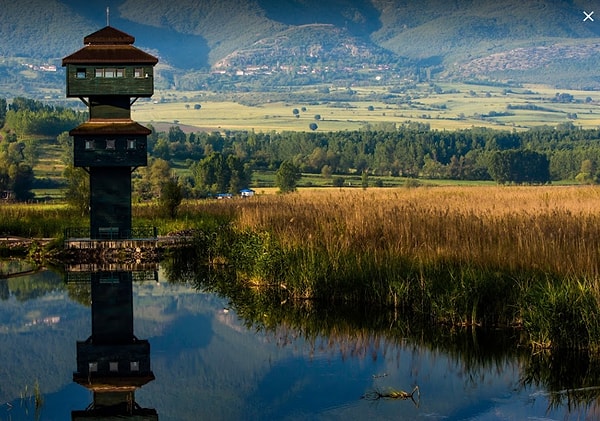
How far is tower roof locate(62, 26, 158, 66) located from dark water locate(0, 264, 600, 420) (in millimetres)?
13374

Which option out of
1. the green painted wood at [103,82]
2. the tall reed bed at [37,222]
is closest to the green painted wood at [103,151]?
the green painted wood at [103,82]

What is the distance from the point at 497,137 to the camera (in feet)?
596

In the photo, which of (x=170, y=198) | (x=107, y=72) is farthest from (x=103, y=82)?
(x=170, y=198)

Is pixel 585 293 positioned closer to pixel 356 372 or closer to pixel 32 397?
pixel 356 372

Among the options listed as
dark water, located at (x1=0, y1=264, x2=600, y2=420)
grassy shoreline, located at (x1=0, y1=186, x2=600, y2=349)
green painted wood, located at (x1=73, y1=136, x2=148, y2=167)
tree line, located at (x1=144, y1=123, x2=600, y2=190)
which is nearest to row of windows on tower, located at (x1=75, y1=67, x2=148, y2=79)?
green painted wood, located at (x1=73, y1=136, x2=148, y2=167)

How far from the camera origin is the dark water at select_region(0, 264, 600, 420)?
18.0 m

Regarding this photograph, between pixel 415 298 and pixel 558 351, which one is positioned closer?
pixel 558 351

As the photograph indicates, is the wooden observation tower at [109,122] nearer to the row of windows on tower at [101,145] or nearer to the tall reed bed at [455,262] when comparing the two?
the row of windows on tower at [101,145]

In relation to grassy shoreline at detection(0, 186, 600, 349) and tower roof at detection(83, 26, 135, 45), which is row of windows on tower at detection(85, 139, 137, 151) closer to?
tower roof at detection(83, 26, 135, 45)

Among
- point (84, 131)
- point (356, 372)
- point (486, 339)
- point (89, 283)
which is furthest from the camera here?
point (84, 131)

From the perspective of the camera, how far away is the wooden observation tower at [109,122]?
39500 mm

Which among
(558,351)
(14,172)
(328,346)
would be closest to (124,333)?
(328,346)

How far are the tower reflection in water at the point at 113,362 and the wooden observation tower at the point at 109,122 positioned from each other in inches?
381

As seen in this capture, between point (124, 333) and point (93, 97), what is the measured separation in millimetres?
17021
